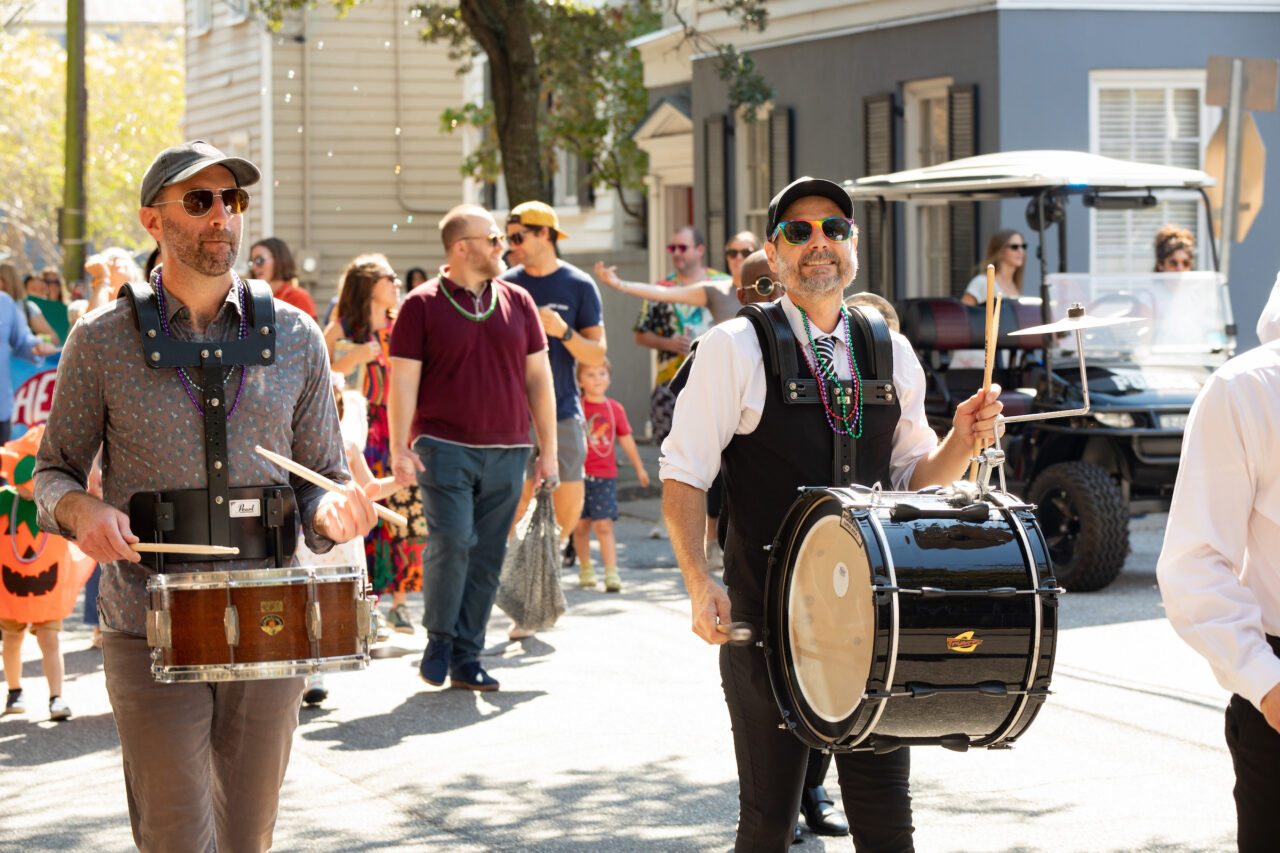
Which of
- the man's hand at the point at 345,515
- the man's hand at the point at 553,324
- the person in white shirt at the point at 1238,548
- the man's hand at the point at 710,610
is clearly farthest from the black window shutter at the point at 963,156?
the person in white shirt at the point at 1238,548

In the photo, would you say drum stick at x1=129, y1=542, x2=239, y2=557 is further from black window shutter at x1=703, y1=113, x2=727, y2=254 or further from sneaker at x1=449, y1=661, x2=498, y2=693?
black window shutter at x1=703, y1=113, x2=727, y2=254

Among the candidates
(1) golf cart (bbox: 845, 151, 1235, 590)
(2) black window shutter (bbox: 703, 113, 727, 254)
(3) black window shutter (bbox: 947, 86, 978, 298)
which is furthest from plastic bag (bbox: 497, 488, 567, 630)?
(2) black window shutter (bbox: 703, 113, 727, 254)

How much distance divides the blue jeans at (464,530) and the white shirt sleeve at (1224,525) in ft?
15.8

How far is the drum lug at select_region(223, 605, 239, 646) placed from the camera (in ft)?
12.9

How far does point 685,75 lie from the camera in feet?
69.9

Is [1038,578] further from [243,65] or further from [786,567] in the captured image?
[243,65]

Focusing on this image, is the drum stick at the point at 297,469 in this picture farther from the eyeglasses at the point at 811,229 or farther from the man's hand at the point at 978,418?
the man's hand at the point at 978,418

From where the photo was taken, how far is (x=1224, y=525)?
3.47 m

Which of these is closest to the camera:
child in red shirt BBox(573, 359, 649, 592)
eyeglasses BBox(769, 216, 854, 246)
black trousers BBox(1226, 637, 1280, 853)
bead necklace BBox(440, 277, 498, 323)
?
black trousers BBox(1226, 637, 1280, 853)

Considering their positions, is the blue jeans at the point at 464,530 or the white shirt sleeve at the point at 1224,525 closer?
the white shirt sleeve at the point at 1224,525

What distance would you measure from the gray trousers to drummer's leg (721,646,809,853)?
1.03 meters

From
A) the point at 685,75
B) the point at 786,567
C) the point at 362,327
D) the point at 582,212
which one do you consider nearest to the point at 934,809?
the point at 786,567

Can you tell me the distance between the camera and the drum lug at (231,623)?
155 inches

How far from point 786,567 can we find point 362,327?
19.1 ft
